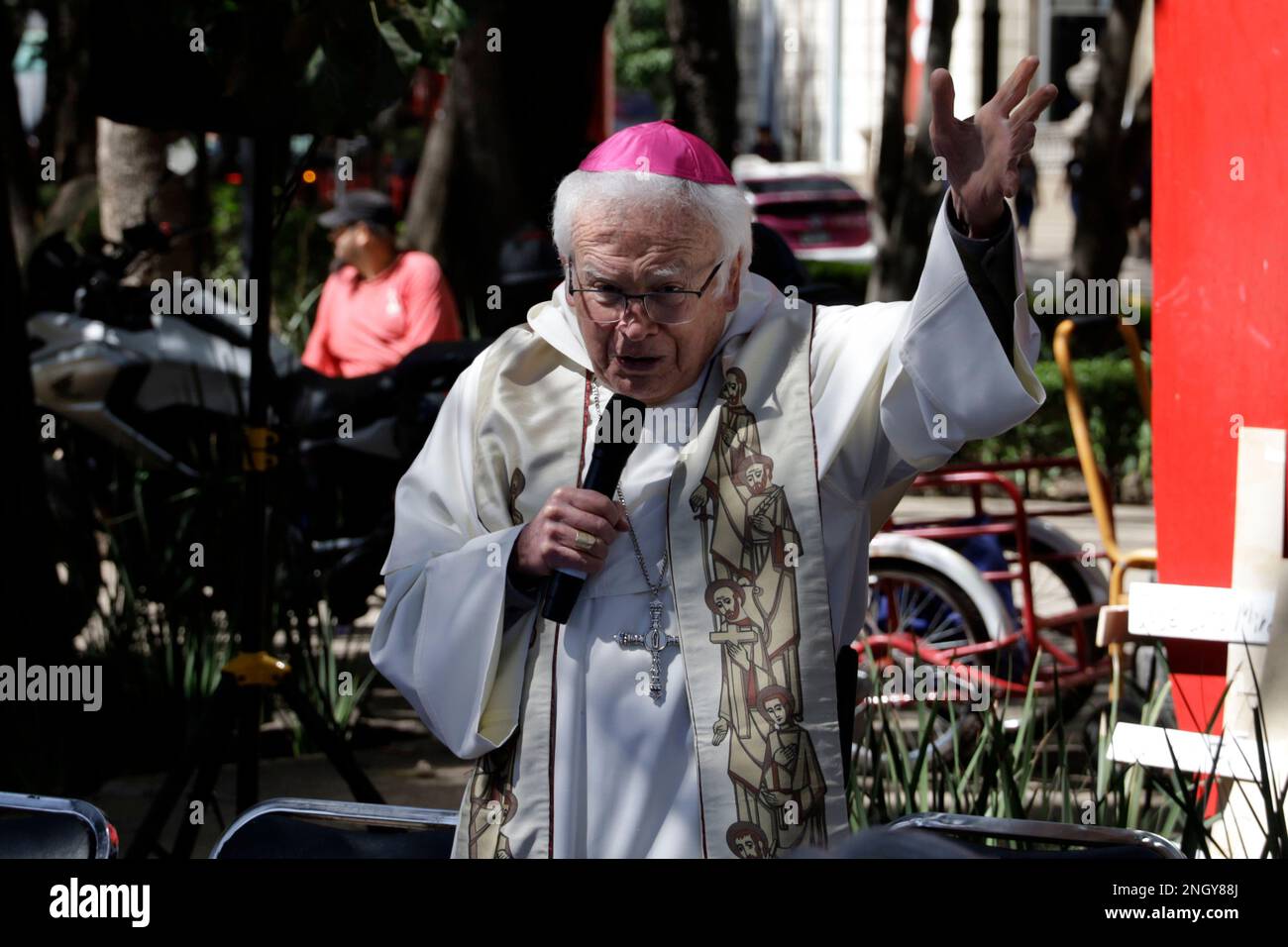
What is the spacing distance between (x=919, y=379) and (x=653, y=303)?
36cm

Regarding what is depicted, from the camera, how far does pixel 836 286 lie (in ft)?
16.8

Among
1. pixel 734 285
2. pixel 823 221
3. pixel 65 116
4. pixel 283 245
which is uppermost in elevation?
pixel 65 116

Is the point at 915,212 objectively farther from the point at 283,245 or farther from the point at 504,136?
the point at 283,245

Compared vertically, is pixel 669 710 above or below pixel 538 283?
below

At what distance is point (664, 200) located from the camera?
234cm

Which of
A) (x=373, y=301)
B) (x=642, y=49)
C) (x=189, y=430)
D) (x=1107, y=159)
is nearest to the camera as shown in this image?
(x=189, y=430)

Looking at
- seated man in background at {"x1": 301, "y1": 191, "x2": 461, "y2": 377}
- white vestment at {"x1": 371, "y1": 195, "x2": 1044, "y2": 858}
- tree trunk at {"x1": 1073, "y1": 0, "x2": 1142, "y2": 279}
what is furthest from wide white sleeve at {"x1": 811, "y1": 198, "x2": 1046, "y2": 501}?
tree trunk at {"x1": 1073, "y1": 0, "x2": 1142, "y2": 279}

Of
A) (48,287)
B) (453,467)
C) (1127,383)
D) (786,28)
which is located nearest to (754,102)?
(786,28)

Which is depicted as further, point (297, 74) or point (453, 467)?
point (297, 74)

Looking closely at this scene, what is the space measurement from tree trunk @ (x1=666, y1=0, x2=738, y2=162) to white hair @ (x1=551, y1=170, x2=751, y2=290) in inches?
483

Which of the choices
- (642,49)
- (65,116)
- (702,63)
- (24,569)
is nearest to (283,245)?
(702,63)

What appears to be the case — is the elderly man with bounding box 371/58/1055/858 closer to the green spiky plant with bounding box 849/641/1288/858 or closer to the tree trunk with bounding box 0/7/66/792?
the green spiky plant with bounding box 849/641/1288/858

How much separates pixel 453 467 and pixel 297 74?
1587mm
